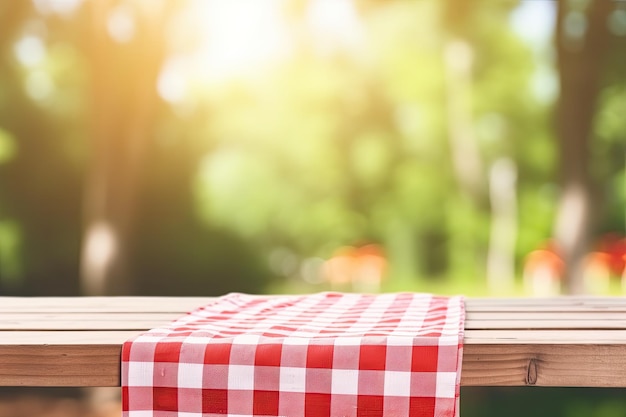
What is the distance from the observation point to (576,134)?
5.14m

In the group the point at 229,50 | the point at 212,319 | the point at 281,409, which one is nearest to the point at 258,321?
the point at 212,319

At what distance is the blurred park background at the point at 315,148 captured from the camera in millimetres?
6379

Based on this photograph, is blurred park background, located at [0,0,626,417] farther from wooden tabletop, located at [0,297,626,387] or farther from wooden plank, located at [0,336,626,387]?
wooden plank, located at [0,336,626,387]

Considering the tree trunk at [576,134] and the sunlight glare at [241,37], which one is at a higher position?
the sunlight glare at [241,37]

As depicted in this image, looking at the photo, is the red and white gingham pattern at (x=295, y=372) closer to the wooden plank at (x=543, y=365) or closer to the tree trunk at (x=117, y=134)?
the wooden plank at (x=543, y=365)

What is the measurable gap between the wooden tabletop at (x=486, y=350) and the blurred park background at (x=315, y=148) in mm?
4734

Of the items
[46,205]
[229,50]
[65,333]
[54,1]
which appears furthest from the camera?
[229,50]

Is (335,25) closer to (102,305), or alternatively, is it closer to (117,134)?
(117,134)

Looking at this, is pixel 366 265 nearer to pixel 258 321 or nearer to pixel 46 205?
pixel 46 205

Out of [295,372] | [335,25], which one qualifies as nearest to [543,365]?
[295,372]

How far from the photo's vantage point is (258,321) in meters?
1.19

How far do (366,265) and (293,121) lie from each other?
4.60ft

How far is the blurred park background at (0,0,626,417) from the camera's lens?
20.9ft

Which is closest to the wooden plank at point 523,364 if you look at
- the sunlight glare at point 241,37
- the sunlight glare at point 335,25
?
the sunlight glare at point 241,37
